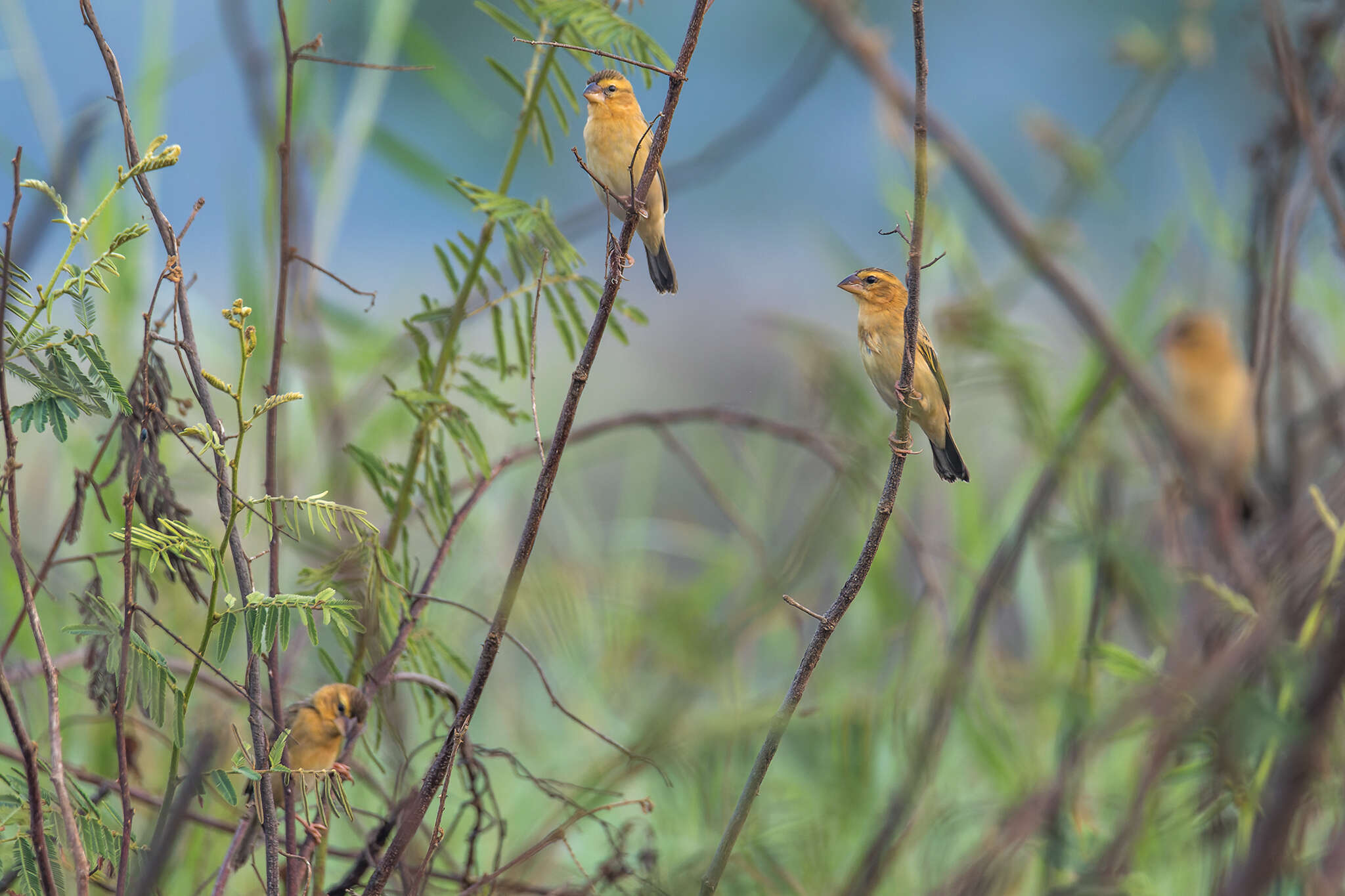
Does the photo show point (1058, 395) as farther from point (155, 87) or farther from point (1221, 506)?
point (155, 87)

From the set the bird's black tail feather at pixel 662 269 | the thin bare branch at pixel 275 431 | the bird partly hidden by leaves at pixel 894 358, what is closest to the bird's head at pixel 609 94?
the bird's black tail feather at pixel 662 269

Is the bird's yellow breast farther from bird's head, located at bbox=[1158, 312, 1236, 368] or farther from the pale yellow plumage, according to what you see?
bird's head, located at bbox=[1158, 312, 1236, 368]

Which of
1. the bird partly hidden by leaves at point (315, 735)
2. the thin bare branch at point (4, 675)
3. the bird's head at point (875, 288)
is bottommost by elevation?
the bird partly hidden by leaves at point (315, 735)

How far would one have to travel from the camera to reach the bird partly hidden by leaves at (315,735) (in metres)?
0.64

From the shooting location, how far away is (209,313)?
1.94 meters

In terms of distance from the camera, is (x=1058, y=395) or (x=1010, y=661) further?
(x=1058, y=395)

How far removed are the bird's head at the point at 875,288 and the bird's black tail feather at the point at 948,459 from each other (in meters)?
0.17

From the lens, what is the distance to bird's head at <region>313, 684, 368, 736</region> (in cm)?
68

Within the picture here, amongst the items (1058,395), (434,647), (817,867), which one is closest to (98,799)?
(434,647)

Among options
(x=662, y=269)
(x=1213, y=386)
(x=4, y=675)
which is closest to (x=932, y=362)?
(x=662, y=269)

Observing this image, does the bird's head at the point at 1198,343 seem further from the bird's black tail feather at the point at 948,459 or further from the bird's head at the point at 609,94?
the bird's head at the point at 609,94

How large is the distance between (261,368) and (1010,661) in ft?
4.37

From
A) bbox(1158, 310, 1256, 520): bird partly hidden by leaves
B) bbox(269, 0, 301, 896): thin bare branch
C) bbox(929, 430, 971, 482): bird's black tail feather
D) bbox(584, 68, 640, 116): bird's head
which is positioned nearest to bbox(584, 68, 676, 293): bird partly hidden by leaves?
bbox(584, 68, 640, 116): bird's head

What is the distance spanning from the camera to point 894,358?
110 cm
